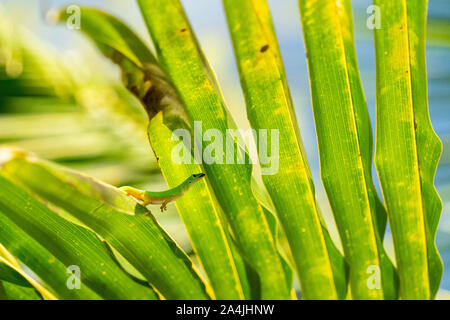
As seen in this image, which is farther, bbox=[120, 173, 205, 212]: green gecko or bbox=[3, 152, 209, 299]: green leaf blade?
bbox=[120, 173, 205, 212]: green gecko

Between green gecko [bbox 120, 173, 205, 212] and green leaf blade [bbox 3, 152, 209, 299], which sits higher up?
green gecko [bbox 120, 173, 205, 212]

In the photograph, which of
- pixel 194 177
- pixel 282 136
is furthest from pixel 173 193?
pixel 282 136

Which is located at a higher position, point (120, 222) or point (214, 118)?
point (214, 118)

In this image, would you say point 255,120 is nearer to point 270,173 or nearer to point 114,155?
point 270,173

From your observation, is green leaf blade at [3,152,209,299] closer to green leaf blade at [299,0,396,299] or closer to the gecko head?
the gecko head

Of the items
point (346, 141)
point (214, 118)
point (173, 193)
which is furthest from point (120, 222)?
point (346, 141)

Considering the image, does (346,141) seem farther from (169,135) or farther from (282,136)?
(169,135)

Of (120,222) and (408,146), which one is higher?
(408,146)

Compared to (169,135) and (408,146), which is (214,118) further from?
(408,146)

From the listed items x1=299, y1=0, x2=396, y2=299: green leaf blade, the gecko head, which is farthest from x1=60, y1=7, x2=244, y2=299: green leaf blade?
x1=299, y1=0, x2=396, y2=299: green leaf blade

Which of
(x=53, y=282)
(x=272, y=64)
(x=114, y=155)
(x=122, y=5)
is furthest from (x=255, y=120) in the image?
(x=122, y=5)

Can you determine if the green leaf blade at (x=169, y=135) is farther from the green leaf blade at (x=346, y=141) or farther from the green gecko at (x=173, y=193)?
the green leaf blade at (x=346, y=141)

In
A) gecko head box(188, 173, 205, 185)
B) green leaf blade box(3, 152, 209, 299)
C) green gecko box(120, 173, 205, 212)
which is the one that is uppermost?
gecko head box(188, 173, 205, 185)
